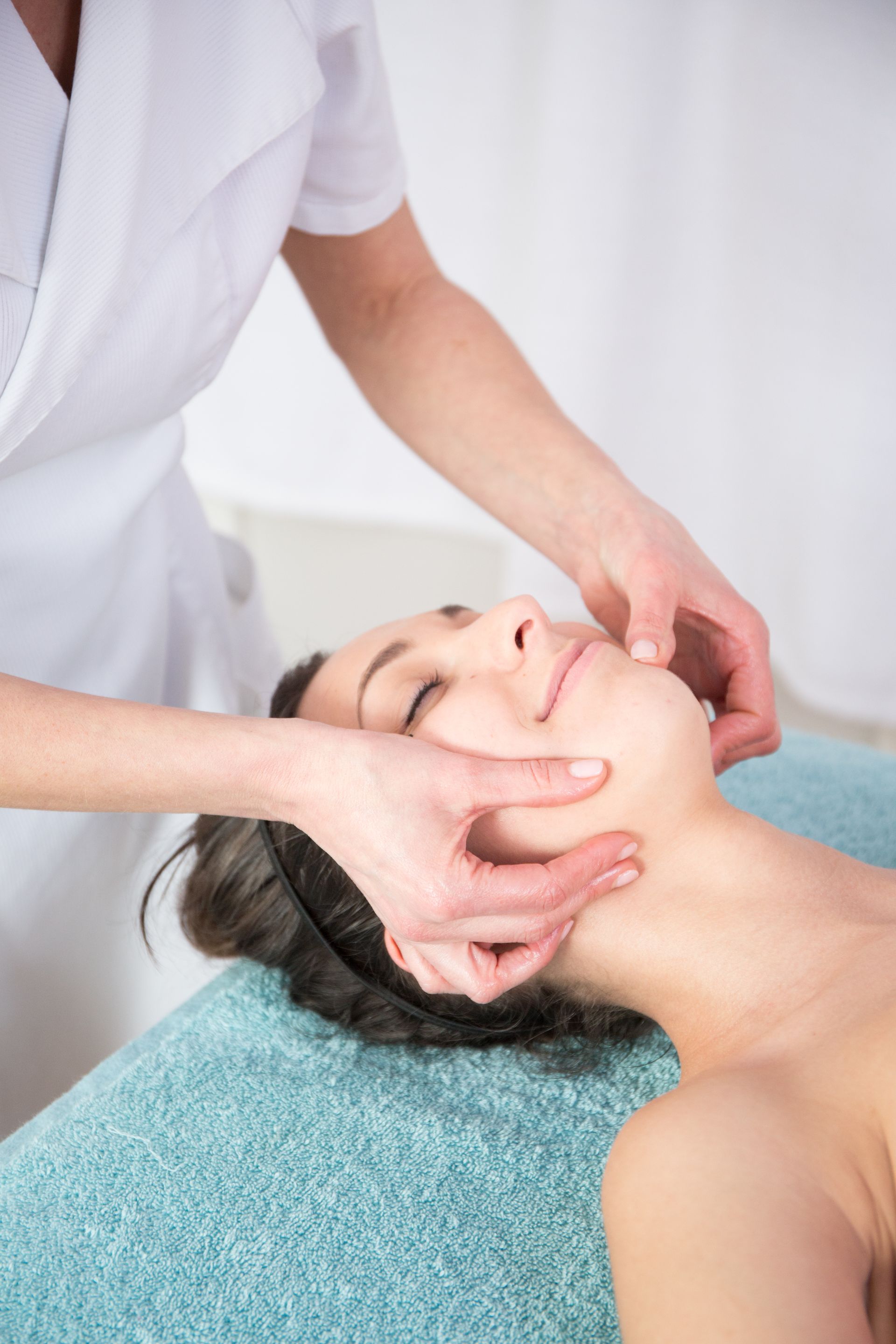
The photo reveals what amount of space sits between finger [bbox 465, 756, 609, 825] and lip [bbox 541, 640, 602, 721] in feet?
0.23

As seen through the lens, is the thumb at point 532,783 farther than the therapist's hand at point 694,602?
No

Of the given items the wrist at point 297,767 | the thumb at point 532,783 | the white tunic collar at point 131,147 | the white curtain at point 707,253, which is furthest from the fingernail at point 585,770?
the white curtain at point 707,253

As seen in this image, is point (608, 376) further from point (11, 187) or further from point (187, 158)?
point (11, 187)

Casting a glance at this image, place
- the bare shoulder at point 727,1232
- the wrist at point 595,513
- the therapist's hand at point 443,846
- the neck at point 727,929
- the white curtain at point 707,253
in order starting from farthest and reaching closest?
the white curtain at point 707,253 → the wrist at point 595,513 → the neck at point 727,929 → the therapist's hand at point 443,846 → the bare shoulder at point 727,1232

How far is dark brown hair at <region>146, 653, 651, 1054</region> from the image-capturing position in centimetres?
121

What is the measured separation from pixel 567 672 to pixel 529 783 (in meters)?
0.16

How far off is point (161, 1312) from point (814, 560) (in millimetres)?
2323

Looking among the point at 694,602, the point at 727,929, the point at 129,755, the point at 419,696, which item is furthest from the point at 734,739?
the point at 129,755

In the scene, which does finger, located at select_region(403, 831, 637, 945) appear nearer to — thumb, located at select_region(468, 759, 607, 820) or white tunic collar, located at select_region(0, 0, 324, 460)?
thumb, located at select_region(468, 759, 607, 820)

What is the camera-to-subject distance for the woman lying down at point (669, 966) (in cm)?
76

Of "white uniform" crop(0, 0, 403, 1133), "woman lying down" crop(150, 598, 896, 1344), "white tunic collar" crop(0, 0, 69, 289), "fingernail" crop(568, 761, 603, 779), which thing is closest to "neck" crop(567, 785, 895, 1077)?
"woman lying down" crop(150, 598, 896, 1344)

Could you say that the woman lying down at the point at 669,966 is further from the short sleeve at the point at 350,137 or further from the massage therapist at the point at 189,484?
the short sleeve at the point at 350,137

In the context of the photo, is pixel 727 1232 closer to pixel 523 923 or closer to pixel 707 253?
pixel 523 923

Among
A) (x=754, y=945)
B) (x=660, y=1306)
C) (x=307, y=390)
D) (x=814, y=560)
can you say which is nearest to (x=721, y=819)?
(x=754, y=945)
